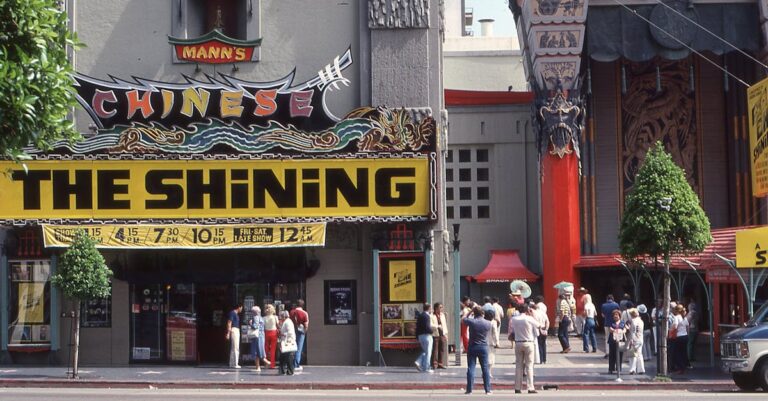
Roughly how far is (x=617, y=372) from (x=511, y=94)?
2420cm

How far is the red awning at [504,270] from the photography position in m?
48.2

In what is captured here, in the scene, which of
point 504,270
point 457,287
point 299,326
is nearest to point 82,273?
point 299,326

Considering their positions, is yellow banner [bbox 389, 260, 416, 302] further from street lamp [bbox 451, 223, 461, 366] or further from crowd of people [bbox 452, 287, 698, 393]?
crowd of people [bbox 452, 287, 698, 393]

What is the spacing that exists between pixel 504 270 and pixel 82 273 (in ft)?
78.2

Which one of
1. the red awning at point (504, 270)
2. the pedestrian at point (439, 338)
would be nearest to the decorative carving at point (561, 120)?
the red awning at point (504, 270)

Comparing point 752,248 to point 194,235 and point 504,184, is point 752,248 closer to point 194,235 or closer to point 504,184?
point 194,235

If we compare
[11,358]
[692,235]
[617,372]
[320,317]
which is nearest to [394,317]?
[320,317]

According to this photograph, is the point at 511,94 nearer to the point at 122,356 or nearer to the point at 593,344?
the point at 593,344

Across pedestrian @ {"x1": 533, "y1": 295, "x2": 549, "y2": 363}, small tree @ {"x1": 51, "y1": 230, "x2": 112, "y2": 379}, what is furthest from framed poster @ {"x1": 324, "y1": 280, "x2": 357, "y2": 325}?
small tree @ {"x1": 51, "y1": 230, "x2": 112, "y2": 379}

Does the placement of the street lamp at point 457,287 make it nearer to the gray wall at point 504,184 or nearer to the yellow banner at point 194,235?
the yellow banner at point 194,235

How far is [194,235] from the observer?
1186 inches

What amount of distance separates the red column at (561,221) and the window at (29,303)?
21.2 meters

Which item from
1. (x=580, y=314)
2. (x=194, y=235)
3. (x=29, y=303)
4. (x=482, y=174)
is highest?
(x=482, y=174)

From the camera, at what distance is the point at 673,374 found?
28.6 m
